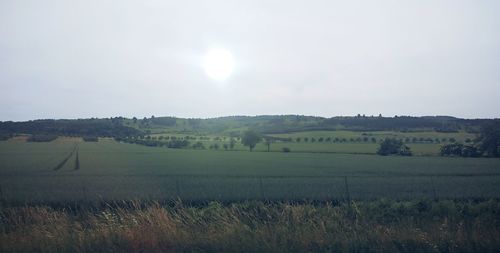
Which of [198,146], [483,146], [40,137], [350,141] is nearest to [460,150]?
[483,146]

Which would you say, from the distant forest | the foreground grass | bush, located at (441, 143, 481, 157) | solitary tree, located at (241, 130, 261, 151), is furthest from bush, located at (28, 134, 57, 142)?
the foreground grass

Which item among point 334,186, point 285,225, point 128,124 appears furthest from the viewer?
point 128,124

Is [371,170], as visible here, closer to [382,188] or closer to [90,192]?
[382,188]

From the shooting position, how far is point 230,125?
370ft

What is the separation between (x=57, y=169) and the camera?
38.7m

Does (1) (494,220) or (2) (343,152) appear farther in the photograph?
(2) (343,152)

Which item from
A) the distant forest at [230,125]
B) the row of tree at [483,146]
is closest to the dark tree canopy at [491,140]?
the row of tree at [483,146]

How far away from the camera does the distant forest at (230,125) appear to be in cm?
7069

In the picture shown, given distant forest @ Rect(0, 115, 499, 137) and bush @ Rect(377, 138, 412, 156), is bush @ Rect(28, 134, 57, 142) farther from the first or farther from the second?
bush @ Rect(377, 138, 412, 156)

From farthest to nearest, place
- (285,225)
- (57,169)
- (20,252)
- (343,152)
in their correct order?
1. (343,152)
2. (57,169)
3. (285,225)
4. (20,252)

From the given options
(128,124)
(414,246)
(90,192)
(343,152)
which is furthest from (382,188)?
(128,124)

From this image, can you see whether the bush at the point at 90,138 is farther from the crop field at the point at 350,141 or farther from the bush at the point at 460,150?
the bush at the point at 460,150

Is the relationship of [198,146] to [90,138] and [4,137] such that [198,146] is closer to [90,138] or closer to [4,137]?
[90,138]

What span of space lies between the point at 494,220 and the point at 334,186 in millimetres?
15694
